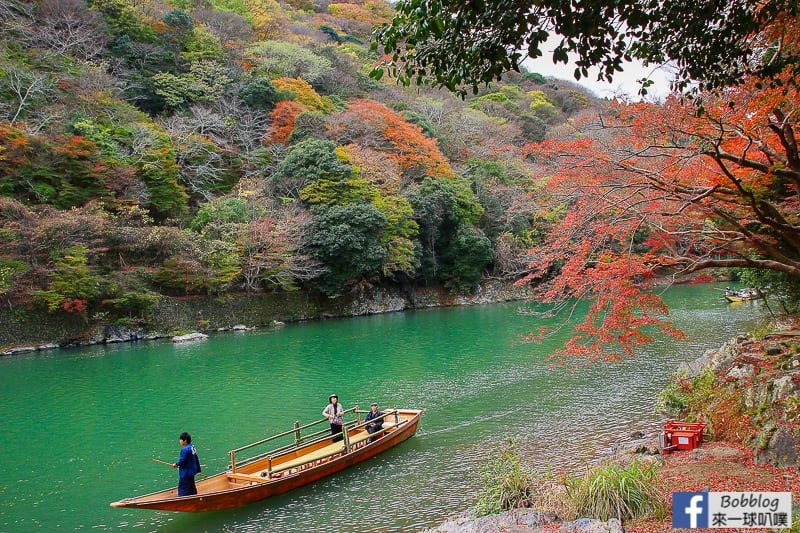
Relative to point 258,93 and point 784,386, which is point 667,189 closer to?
point 784,386

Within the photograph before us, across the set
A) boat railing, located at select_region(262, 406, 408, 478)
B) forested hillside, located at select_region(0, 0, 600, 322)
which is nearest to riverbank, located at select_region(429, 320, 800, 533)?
boat railing, located at select_region(262, 406, 408, 478)

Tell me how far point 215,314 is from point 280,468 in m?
22.1

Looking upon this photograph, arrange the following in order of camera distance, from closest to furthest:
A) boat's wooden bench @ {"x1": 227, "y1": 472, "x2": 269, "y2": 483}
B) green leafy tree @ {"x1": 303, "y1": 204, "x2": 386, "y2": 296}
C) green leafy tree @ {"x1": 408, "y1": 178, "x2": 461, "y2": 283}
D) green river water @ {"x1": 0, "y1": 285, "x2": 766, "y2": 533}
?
green river water @ {"x1": 0, "y1": 285, "x2": 766, "y2": 533}
boat's wooden bench @ {"x1": 227, "y1": 472, "x2": 269, "y2": 483}
green leafy tree @ {"x1": 303, "y1": 204, "x2": 386, "y2": 296}
green leafy tree @ {"x1": 408, "y1": 178, "x2": 461, "y2": 283}

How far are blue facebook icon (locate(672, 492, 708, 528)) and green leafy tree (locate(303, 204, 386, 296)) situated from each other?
2781 centimetres

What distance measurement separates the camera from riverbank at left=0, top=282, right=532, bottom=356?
24.2 metres

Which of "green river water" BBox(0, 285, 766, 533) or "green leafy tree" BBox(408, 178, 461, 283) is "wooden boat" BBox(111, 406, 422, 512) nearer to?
"green river water" BBox(0, 285, 766, 533)

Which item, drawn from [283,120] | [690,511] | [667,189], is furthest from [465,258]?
[690,511]

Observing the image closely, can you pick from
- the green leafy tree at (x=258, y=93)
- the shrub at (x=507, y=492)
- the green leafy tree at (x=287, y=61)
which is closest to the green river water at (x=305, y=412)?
the shrub at (x=507, y=492)

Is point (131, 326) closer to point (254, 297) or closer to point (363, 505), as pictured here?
point (254, 297)

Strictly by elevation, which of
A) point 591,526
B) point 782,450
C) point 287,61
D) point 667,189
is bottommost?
point 591,526

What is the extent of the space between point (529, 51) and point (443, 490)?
6.76 meters

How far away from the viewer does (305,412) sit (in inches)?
538

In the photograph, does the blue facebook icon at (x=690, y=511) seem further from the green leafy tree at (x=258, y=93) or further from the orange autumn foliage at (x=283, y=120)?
the green leafy tree at (x=258, y=93)

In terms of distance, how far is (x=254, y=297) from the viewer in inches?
1240
